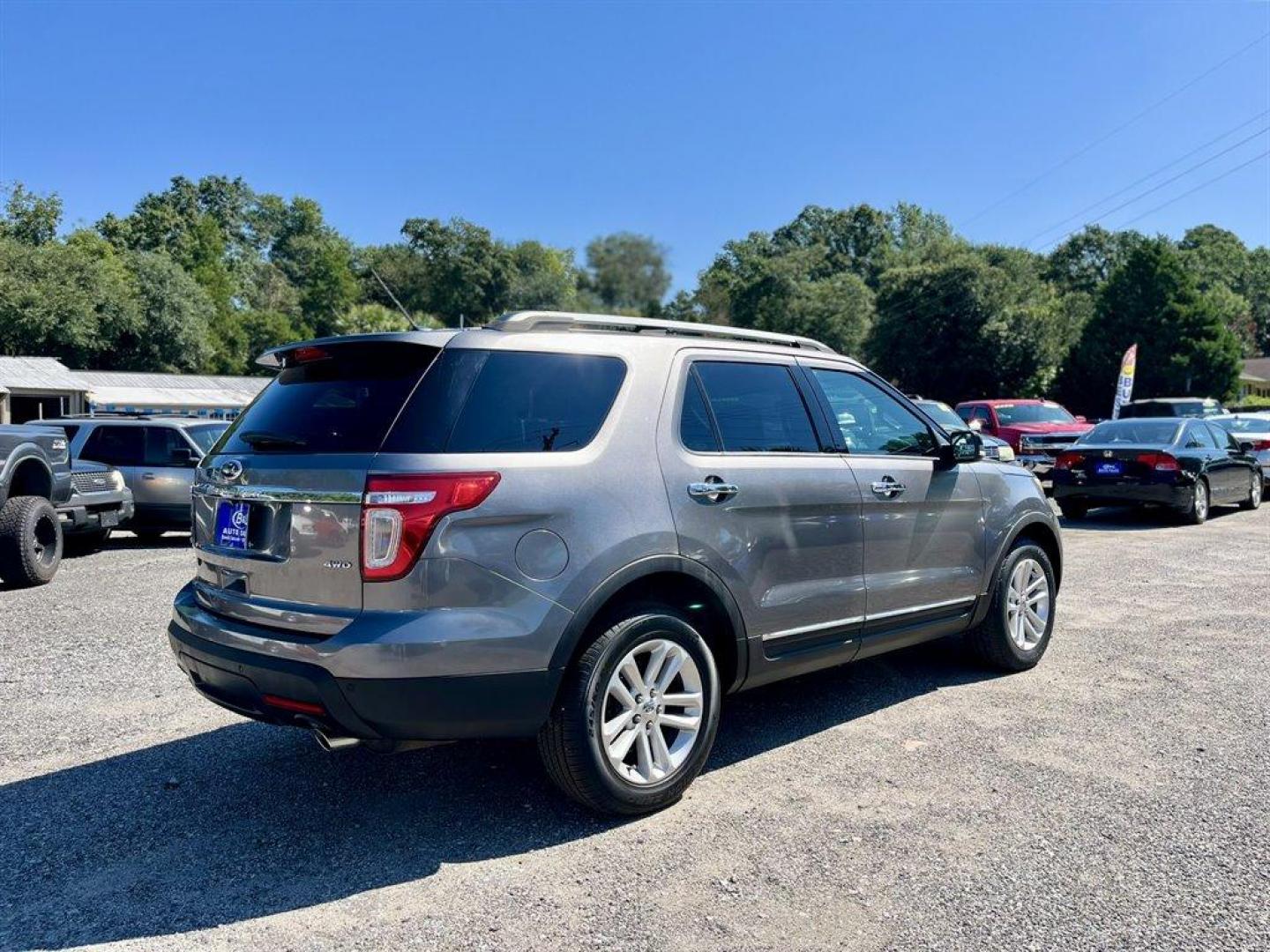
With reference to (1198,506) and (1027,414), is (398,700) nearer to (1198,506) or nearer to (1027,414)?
(1198,506)

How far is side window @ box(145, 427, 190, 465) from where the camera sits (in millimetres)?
11844

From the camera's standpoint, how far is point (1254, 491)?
1459cm

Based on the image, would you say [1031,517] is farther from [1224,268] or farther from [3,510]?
[1224,268]

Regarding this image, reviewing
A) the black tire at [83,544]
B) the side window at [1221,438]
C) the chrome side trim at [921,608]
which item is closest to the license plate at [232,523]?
the chrome side trim at [921,608]

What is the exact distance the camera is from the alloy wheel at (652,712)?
350cm

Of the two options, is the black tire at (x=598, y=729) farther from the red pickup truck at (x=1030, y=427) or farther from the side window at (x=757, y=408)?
the red pickup truck at (x=1030, y=427)

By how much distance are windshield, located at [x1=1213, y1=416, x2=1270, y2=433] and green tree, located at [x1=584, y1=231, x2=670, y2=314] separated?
48.9ft

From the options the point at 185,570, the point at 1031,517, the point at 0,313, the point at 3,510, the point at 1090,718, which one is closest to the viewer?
the point at 1090,718

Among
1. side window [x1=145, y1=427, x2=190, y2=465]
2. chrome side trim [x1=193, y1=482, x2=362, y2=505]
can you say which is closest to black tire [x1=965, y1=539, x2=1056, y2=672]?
chrome side trim [x1=193, y1=482, x2=362, y2=505]

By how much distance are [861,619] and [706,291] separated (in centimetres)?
6124

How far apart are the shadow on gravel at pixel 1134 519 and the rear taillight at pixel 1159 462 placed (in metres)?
0.69

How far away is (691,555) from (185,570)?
25.6 feet

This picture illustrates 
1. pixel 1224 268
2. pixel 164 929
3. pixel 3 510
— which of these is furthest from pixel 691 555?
pixel 1224 268

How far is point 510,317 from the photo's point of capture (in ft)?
12.0
